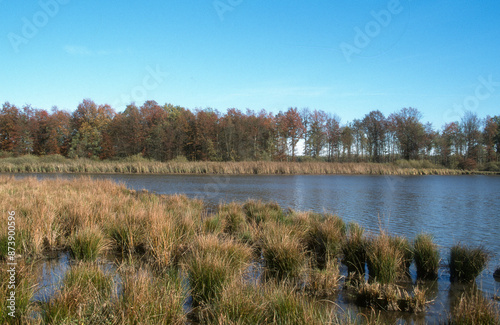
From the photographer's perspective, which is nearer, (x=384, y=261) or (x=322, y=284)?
(x=322, y=284)

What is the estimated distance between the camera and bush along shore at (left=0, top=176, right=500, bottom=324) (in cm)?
330

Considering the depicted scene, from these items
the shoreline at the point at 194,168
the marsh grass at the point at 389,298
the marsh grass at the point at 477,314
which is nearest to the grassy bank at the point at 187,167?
the shoreline at the point at 194,168

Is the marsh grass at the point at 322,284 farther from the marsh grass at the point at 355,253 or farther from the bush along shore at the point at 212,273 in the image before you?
the marsh grass at the point at 355,253

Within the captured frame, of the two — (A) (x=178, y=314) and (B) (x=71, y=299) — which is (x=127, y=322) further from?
(B) (x=71, y=299)

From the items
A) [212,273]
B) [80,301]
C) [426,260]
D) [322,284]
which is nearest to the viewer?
[80,301]

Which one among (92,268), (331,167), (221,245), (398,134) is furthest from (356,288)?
(398,134)

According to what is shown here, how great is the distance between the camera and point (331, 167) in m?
42.8

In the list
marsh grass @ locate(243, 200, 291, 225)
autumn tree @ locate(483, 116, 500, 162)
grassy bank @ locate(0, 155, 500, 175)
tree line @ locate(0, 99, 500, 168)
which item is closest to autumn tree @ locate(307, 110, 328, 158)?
tree line @ locate(0, 99, 500, 168)

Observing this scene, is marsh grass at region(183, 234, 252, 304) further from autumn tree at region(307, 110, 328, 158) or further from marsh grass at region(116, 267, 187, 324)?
autumn tree at region(307, 110, 328, 158)

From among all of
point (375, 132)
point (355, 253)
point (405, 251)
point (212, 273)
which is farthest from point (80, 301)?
point (375, 132)

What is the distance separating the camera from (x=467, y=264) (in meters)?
5.58

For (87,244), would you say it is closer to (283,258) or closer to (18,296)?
(18,296)

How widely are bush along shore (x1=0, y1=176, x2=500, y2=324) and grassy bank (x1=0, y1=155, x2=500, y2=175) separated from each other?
30113 mm

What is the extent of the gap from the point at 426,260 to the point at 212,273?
3952mm
